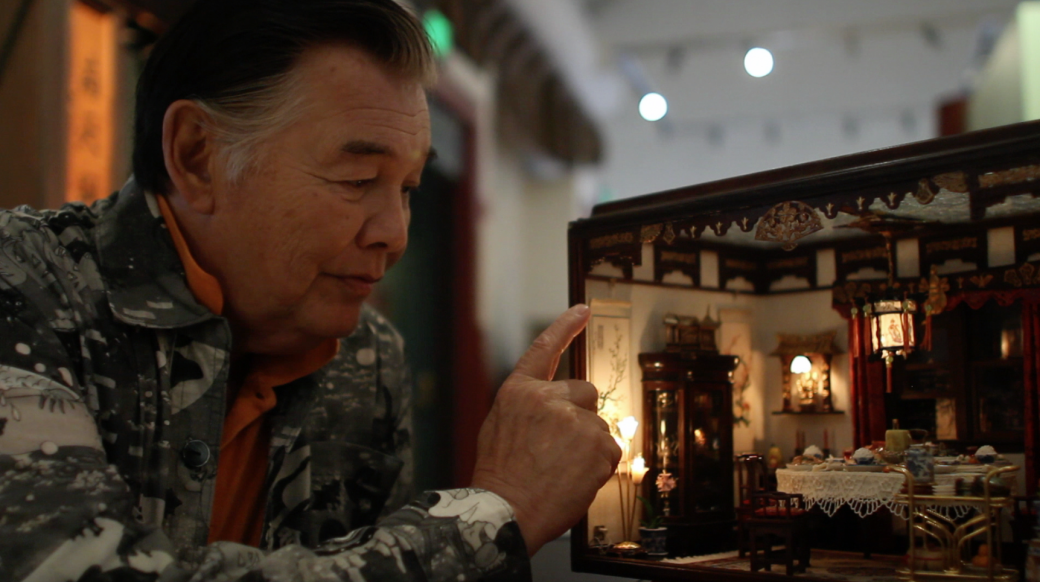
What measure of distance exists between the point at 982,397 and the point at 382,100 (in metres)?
0.84

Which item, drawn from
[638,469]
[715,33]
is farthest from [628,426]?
[715,33]

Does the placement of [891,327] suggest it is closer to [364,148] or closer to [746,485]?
[746,485]

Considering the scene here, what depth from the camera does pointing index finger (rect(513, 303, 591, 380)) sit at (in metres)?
1.01

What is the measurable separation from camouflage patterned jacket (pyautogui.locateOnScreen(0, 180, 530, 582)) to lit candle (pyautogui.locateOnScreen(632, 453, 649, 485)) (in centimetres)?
36

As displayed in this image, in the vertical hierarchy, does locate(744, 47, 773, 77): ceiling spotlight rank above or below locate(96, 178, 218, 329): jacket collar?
above

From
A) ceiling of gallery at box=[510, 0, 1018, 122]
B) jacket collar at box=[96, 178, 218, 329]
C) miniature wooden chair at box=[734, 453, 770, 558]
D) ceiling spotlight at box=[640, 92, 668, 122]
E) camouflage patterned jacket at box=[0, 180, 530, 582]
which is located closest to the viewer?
camouflage patterned jacket at box=[0, 180, 530, 582]

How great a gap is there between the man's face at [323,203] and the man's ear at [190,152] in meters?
0.03

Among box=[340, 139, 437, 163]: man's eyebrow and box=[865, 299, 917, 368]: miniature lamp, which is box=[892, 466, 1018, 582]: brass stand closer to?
box=[865, 299, 917, 368]: miniature lamp

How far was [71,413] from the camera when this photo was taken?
2.54ft

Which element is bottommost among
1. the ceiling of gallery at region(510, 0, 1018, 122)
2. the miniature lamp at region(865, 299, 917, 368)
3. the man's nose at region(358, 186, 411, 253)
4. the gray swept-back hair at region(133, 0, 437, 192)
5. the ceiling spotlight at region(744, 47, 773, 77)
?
the miniature lamp at region(865, 299, 917, 368)

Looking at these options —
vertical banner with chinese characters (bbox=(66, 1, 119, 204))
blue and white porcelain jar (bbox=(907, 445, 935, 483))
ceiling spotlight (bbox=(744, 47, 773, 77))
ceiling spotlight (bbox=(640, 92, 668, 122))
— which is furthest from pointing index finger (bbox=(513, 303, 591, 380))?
vertical banner with chinese characters (bbox=(66, 1, 119, 204))

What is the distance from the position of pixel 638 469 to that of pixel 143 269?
0.73m

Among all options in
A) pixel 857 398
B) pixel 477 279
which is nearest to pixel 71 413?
pixel 857 398

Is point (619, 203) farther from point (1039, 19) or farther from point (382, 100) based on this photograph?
point (1039, 19)
